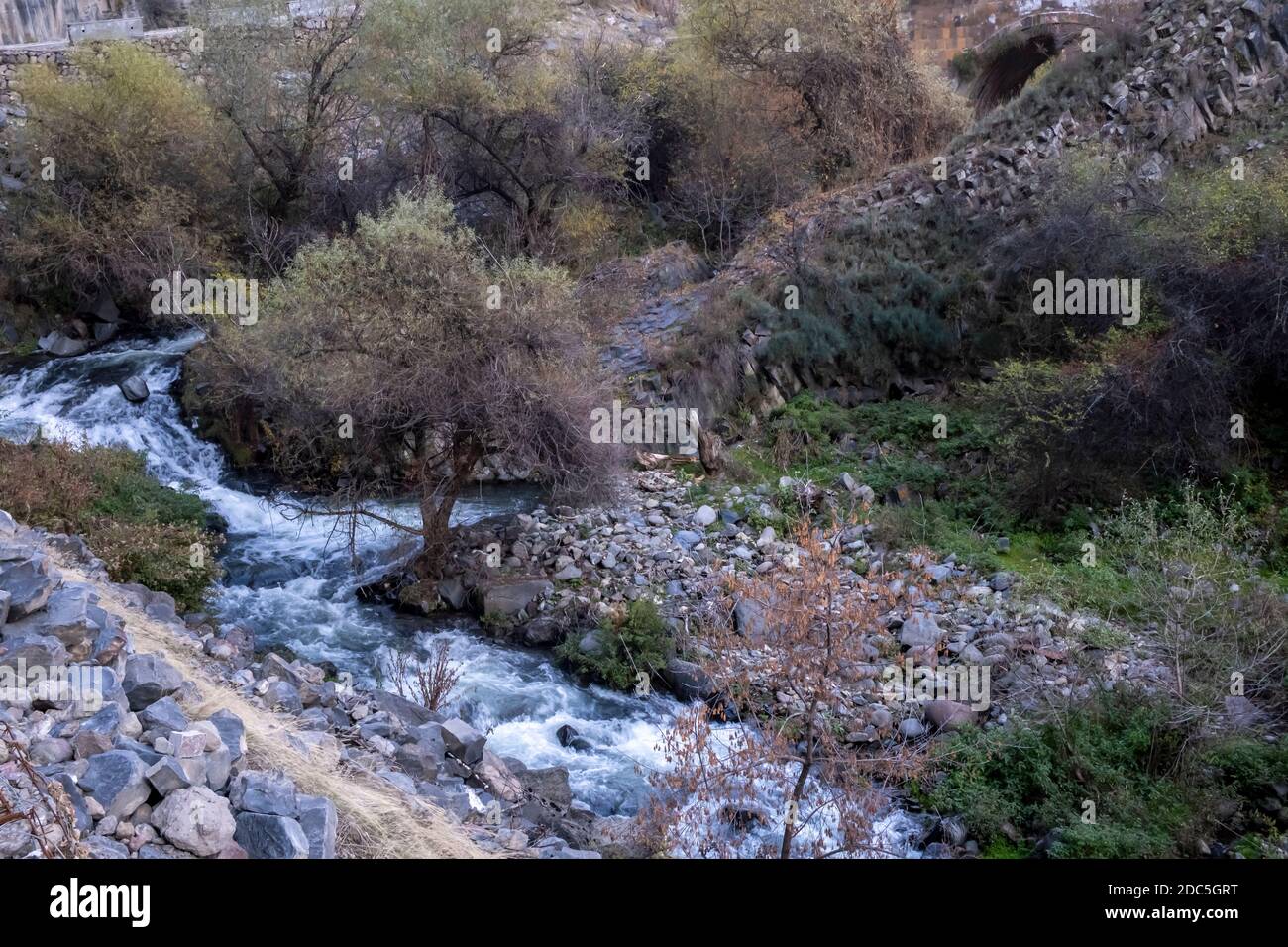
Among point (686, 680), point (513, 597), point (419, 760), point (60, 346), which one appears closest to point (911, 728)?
point (686, 680)

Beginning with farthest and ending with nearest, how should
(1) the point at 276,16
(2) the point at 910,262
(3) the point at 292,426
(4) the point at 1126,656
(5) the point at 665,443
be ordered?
(1) the point at 276,16 < (2) the point at 910,262 < (5) the point at 665,443 < (3) the point at 292,426 < (4) the point at 1126,656

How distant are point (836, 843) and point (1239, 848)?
2.66 meters

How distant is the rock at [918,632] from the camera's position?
9.28 metres

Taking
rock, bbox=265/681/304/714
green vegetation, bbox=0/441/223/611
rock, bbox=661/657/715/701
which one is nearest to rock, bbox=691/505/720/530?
rock, bbox=661/657/715/701

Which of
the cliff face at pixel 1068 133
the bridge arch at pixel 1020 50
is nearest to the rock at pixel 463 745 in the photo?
the cliff face at pixel 1068 133

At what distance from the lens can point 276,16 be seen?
771 inches

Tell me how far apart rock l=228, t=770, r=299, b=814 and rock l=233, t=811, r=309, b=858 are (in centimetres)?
7

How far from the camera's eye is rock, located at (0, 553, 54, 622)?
6801mm

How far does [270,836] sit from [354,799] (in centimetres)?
106

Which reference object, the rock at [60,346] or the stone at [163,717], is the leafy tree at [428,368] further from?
the rock at [60,346]

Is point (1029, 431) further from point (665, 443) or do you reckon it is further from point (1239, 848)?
point (1239, 848)

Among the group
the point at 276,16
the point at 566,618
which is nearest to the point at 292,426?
the point at 566,618

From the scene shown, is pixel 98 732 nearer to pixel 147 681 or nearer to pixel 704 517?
pixel 147 681

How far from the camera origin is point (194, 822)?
4.70m
